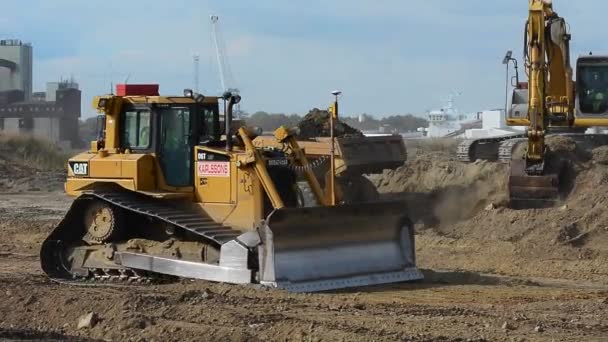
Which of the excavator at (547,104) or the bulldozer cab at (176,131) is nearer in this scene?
the bulldozer cab at (176,131)

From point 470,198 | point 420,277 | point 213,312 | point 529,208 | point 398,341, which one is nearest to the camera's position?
point 398,341

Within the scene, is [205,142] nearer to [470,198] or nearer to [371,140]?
[371,140]

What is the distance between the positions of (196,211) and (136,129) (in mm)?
1427

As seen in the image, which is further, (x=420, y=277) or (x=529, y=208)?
(x=529, y=208)

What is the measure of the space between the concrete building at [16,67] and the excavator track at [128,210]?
54.9 meters

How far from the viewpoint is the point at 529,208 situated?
59.9ft

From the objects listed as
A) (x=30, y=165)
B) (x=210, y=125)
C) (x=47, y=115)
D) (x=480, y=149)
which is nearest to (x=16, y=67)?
(x=47, y=115)

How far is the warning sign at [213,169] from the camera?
13211 millimetres

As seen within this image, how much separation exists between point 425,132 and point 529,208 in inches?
3105

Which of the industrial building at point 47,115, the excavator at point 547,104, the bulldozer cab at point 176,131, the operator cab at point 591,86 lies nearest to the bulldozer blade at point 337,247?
the bulldozer cab at point 176,131

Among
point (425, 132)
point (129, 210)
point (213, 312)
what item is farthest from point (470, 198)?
point (425, 132)

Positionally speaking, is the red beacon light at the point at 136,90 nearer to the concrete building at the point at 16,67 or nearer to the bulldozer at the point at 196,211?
the bulldozer at the point at 196,211

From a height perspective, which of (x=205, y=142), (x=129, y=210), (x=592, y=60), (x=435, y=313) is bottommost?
(x=435, y=313)

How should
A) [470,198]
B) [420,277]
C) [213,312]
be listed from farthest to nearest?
[470,198] < [420,277] < [213,312]
